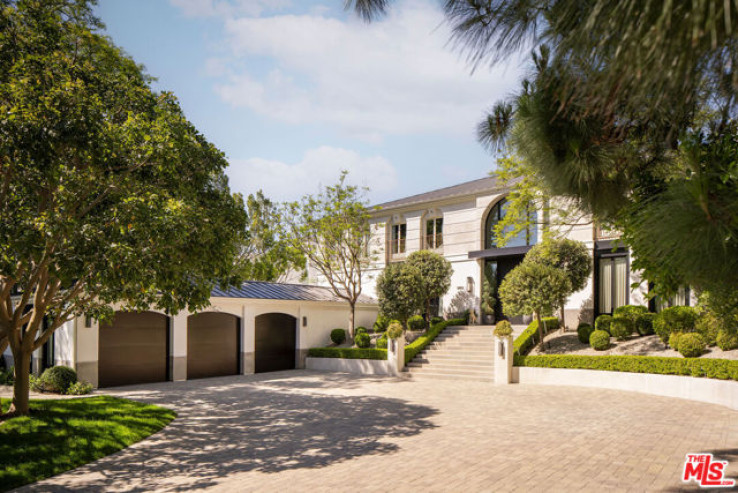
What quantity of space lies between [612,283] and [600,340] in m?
5.13

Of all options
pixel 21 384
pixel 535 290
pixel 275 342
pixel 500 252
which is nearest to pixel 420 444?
pixel 21 384

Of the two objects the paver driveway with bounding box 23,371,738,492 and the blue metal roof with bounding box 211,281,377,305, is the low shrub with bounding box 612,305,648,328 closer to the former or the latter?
the paver driveway with bounding box 23,371,738,492

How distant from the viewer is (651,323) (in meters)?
16.5

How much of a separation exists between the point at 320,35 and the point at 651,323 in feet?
50.9

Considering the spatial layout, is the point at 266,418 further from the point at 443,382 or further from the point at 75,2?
the point at 75,2

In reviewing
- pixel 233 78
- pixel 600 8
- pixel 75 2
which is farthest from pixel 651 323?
pixel 75 2

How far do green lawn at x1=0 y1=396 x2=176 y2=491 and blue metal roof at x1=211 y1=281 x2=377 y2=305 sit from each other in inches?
308

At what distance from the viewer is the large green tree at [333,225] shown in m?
22.4

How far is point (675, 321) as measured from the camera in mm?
14797

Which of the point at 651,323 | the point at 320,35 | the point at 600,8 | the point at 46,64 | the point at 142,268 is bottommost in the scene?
the point at 651,323

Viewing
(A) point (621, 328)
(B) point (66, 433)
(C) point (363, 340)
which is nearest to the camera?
(B) point (66, 433)

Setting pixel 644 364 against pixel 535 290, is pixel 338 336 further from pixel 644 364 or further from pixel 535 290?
pixel 644 364

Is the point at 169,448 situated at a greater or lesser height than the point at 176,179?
lesser

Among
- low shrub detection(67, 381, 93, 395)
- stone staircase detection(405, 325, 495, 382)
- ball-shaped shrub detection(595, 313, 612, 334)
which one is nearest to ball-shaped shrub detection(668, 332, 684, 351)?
ball-shaped shrub detection(595, 313, 612, 334)
